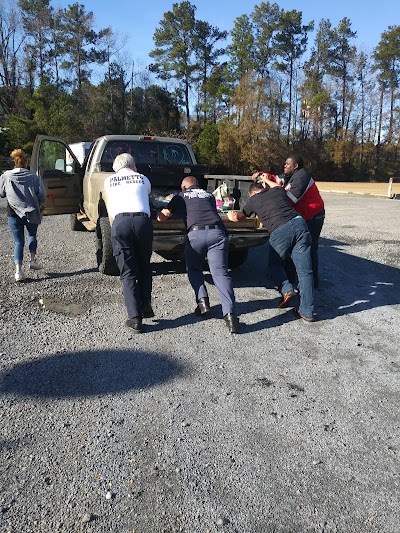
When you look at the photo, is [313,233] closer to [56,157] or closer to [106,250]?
[106,250]

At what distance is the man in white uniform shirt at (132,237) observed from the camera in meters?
4.55

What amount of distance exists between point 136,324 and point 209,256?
1115 mm

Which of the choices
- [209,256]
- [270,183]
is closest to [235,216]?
[270,183]

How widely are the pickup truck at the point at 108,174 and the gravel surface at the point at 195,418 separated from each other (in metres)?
0.83

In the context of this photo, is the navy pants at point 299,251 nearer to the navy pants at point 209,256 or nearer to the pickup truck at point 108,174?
the navy pants at point 209,256

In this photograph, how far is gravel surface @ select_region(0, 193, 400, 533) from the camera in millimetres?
2305

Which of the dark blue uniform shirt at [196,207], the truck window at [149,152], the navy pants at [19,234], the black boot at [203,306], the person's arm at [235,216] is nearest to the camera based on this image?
the black boot at [203,306]

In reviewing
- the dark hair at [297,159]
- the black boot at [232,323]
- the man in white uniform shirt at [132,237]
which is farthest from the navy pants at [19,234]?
the dark hair at [297,159]

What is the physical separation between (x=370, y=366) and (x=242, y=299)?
2.07 metres

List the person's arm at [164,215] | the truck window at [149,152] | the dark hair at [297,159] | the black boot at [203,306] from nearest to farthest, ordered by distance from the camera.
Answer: the black boot at [203,306]
the person's arm at [164,215]
the dark hair at [297,159]
the truck window at [149,152]

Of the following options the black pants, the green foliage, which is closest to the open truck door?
the black pants

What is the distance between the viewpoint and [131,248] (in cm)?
461

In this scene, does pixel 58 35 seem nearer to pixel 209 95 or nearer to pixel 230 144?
pixel 209 95

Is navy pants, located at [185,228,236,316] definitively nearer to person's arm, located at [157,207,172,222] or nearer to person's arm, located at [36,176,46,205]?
person's arm, located at [157,207,172,222]
